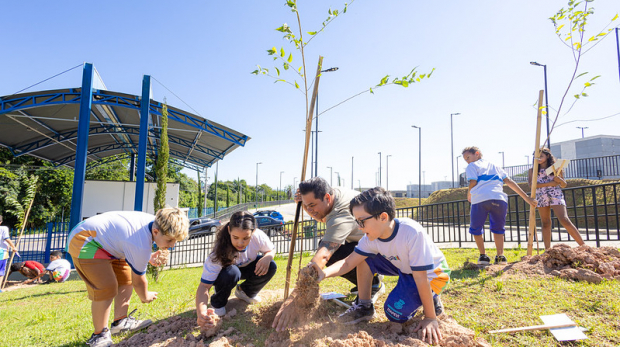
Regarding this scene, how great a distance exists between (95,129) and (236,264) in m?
18.3

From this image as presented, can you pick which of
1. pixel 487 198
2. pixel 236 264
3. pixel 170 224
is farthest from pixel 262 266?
pixel 487 198

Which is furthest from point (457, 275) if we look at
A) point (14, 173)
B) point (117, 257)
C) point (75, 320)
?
point (14, 173)

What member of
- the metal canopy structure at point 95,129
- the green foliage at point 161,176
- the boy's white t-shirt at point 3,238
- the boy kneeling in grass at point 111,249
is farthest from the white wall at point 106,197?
the boy kneeling in grass at point 111,249

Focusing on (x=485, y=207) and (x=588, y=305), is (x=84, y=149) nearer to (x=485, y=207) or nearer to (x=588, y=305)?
(x=485, y=207)

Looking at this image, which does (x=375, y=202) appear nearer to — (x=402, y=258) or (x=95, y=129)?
(x=402, y=258)

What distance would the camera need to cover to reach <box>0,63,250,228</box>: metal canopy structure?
9.94m

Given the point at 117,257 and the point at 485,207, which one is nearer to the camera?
the point at 117,257

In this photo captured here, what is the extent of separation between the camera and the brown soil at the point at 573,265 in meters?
3.25

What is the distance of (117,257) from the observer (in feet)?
9.73

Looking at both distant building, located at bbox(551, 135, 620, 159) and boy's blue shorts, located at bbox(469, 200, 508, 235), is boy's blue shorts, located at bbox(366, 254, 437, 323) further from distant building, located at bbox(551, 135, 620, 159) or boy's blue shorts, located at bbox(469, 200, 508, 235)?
distant building, located at bbox(551, 135, 620, 159)

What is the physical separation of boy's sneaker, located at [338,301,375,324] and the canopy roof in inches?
466

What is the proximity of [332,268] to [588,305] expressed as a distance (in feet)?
6.88

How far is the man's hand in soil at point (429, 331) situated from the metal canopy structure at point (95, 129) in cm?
969

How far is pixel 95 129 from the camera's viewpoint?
17.5 metres
